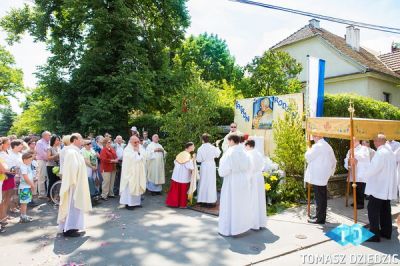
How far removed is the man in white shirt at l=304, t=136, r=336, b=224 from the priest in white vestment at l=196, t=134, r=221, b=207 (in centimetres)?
280

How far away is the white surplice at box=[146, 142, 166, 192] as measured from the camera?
461 inches

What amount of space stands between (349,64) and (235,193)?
1935 cm

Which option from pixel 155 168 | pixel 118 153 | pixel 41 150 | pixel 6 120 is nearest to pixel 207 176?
pixel 155 168

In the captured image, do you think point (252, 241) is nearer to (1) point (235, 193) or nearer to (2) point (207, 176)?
(1) point (235, 193)

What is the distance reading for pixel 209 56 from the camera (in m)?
37.1

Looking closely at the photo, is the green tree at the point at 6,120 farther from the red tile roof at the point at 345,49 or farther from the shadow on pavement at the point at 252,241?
the shadow on pavement at the point at 252,241

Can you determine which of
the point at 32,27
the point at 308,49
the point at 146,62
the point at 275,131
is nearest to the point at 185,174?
the point at 275,131

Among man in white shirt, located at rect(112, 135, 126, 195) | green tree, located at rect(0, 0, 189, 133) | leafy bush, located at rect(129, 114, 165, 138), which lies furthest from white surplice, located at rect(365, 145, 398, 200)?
green tree, located at rect(0, 0, 189, 133)

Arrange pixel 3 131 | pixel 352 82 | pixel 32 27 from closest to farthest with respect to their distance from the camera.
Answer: pixel 32 27 < pixel 352 82 < pixel 3 131

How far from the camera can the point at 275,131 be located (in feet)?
37.3

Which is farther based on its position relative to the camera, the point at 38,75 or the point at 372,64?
the point at 372,64

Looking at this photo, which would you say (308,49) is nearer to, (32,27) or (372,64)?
(372,64)

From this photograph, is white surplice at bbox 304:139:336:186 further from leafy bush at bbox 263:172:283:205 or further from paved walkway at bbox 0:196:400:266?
A: leafy bush at bbox 263:172:283:205

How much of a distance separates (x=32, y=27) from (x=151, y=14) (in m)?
7.35
